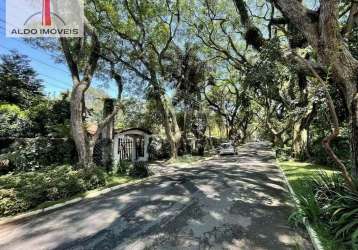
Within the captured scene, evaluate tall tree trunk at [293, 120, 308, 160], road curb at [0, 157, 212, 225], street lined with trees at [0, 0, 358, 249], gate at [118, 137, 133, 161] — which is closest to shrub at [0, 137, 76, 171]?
street lined with trees at [0, 0, 358, 249]

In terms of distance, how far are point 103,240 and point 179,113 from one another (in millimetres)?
24548

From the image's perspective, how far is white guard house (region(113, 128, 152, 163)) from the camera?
19.1m

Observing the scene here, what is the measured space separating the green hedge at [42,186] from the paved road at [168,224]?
2.87 feet

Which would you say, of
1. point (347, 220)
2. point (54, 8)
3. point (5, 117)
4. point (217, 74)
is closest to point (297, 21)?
point (347, 220)

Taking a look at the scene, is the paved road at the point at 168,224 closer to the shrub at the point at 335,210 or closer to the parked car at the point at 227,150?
the shrub at the point at 335,210

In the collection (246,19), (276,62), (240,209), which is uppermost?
(246,19)

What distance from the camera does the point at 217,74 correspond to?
3322cm

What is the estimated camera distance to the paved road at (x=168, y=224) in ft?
16.4

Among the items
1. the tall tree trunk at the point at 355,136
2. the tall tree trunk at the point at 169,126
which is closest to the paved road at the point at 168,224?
the tall tree trunk at the point at 355,136

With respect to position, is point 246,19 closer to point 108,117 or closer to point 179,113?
point 108,117

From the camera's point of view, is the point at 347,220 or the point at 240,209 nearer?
the point at 347,220

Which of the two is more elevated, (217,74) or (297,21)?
(217,74)

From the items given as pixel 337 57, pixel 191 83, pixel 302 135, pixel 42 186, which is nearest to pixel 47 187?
pixel 42 186

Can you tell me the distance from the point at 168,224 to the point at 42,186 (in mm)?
5188
